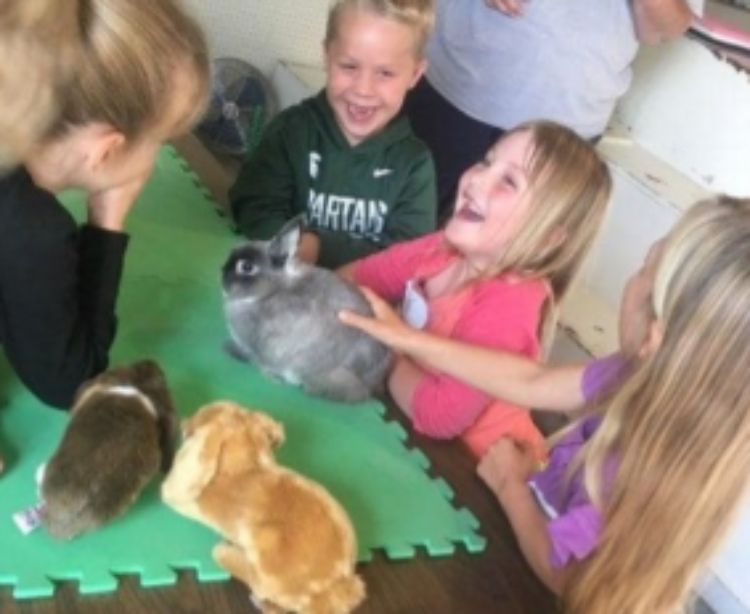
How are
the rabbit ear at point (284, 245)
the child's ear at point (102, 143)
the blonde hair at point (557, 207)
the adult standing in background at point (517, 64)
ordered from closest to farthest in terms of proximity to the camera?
A: the child's ear at point (102, 143) → the rabbit ear at point (284, 245) → the blonde hair at point (557, 207) → the adult standing in background at point (517, 64)

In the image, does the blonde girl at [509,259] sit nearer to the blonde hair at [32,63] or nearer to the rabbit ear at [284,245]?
the rabbit ear at [284,245]

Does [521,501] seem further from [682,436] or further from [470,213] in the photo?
[470,213]

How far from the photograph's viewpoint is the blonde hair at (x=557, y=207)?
103cm

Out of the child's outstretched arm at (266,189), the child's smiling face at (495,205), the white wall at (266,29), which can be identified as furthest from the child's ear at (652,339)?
the white wall at (266,29)

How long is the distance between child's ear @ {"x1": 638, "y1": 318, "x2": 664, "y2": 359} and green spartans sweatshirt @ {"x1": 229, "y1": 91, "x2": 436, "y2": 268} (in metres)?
0.58

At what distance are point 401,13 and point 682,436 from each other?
74 centimetres

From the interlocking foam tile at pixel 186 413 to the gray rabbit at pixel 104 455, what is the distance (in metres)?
0.03

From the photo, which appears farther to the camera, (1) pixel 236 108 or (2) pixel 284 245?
(1) pixel 236 108

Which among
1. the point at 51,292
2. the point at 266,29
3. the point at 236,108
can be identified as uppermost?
the point at 51,292

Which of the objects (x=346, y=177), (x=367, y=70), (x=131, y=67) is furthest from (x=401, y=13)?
(x=131, y=67)

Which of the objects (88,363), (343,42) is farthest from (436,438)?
(343,42)

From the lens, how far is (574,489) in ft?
2.82

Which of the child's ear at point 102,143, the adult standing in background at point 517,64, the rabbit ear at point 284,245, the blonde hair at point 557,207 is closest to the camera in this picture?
the child's ear at point 102,143

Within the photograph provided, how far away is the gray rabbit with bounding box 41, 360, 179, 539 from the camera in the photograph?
657 mm
